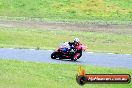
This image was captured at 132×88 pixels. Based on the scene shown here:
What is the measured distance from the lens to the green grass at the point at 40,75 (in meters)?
15.9

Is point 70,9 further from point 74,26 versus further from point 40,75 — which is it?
point 40,75

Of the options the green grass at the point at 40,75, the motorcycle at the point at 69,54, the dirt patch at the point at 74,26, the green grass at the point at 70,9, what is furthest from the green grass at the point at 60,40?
the green grass at the point at 70,9

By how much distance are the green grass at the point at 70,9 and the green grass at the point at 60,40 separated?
17.4 m

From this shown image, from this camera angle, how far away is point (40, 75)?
17922 millimetres

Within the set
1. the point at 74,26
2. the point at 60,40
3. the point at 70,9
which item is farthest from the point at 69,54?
the point at 70,9

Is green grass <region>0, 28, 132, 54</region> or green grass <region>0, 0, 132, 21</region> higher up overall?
green grass <region>0, 28, 132, 54</region>

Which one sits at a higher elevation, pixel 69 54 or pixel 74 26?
pixel 69 54

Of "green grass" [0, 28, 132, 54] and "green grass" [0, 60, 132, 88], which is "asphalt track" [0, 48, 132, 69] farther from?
"green grass" [0, 28, 132, 54]

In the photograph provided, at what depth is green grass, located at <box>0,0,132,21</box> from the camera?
63.1 m

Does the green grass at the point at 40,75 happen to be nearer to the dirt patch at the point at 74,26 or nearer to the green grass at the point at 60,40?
the green grass at the point at 60,40

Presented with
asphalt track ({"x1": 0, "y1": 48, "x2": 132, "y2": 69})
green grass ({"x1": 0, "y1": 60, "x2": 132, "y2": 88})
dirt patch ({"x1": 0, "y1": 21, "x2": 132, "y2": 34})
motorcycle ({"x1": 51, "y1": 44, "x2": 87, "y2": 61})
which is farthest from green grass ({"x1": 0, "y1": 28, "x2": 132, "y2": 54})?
green grass ({"x1": 0, "y1": 60, "x2": 132, "y2": 88})

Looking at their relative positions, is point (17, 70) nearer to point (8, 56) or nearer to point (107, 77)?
point (8, 56)

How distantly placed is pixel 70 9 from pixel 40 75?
4944 cm

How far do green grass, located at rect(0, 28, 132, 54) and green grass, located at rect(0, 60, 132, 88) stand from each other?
13638 millimetres
